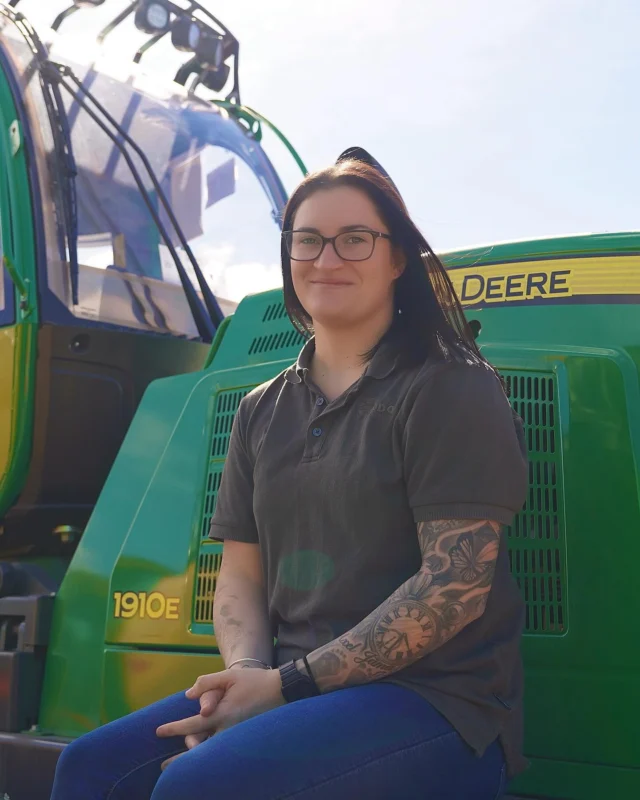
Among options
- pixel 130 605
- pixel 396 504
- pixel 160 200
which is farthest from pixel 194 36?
pixel 396 504

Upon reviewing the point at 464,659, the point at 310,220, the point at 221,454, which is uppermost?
the point at 310,220

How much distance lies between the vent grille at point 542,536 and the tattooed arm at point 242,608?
21.1 inches

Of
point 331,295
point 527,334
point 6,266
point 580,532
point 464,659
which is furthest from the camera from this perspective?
point 6,266

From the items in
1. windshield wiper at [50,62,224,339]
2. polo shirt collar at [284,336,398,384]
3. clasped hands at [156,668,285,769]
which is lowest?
clasped hands at [156,668,285,769]

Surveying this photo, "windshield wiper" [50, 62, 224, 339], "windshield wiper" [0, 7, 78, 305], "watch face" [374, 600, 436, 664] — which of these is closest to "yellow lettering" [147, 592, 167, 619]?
"watch face" [374, 600, 436, 664]

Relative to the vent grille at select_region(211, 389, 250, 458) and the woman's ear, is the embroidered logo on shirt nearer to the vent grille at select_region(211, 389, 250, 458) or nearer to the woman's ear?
the woman's ear

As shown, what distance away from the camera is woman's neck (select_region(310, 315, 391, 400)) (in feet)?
6.80

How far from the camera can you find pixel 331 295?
2047mm

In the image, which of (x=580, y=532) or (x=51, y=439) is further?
(x=51, y=439)

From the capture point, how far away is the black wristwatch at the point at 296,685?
5.82 ft

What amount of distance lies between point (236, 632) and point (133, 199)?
2220 millimetres

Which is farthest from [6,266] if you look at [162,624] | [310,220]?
[310,220]

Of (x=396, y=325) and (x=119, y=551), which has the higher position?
(x=396, y=325)

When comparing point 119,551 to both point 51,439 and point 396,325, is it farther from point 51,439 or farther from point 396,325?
point 396,325
